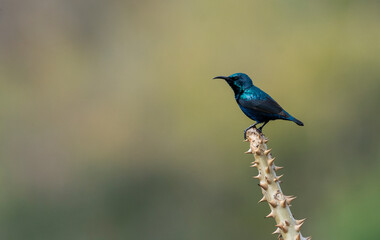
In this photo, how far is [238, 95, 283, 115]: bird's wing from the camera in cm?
198

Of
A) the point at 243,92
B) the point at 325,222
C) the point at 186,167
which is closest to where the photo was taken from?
the point at 243,92

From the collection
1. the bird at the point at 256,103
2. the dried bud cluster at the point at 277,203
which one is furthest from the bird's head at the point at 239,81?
the dried bud cluster at the point at 277,203

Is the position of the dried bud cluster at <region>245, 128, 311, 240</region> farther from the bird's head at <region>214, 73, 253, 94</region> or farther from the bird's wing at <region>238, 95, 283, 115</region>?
the bird's head at <region>214, 73, 253, 94</region>

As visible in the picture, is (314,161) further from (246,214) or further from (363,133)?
(246,214)

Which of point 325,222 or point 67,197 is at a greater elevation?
point 67,197

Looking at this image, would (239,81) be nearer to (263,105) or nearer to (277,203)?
(263,105)

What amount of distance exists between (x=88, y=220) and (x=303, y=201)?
251 cm

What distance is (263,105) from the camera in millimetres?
2023

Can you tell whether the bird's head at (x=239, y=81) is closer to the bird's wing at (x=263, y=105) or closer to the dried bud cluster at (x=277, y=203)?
the bird's wing at (x=263, y=105)

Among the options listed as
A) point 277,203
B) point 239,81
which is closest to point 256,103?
point 239,81

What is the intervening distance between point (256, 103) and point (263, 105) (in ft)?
0.11

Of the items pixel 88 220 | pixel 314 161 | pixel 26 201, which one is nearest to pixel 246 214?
pixel 314 161

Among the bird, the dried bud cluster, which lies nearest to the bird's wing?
the bird

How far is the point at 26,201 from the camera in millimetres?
6070
